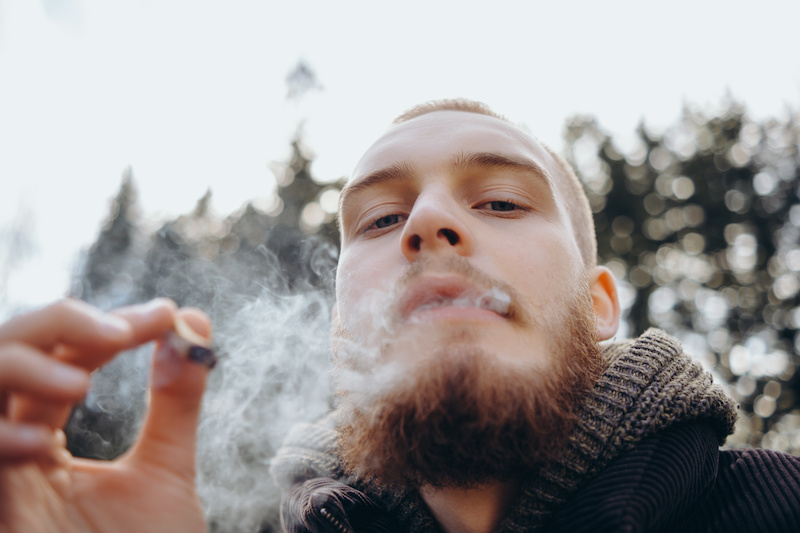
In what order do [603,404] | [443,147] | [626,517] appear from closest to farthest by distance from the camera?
[626,517] < [603,404] < [443,147]

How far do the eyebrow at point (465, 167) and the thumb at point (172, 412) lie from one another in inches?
44.9

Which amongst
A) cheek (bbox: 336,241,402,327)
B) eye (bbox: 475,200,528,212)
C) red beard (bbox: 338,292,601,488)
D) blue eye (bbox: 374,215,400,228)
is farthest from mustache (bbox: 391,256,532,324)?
blue eye (bbox: 374,215,400,228)

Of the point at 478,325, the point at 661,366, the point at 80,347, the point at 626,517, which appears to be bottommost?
the point at 626,517

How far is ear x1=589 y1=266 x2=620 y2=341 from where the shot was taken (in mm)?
2250

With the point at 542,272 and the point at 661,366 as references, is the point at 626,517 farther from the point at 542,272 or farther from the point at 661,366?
the point at 542,272

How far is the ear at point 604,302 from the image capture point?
88.6 inches

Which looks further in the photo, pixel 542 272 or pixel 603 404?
pixel 542 272

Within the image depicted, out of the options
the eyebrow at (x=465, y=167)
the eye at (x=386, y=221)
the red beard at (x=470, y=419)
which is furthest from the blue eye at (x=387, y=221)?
the red beard at (x=470, y=419)

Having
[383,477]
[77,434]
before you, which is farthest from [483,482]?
[77,434]

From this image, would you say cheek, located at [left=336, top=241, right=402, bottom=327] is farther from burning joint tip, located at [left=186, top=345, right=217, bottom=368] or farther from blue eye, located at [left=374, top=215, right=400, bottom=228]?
burning joint tip, located at [left=186, top=345, right=217, bottom=368]

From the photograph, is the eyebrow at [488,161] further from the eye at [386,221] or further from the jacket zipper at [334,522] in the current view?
the jacket zipper at [334,522]

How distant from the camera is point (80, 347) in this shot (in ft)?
3.29

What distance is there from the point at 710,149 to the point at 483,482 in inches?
738

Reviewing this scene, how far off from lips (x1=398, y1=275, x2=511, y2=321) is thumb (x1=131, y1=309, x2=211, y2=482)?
72 centimetres
